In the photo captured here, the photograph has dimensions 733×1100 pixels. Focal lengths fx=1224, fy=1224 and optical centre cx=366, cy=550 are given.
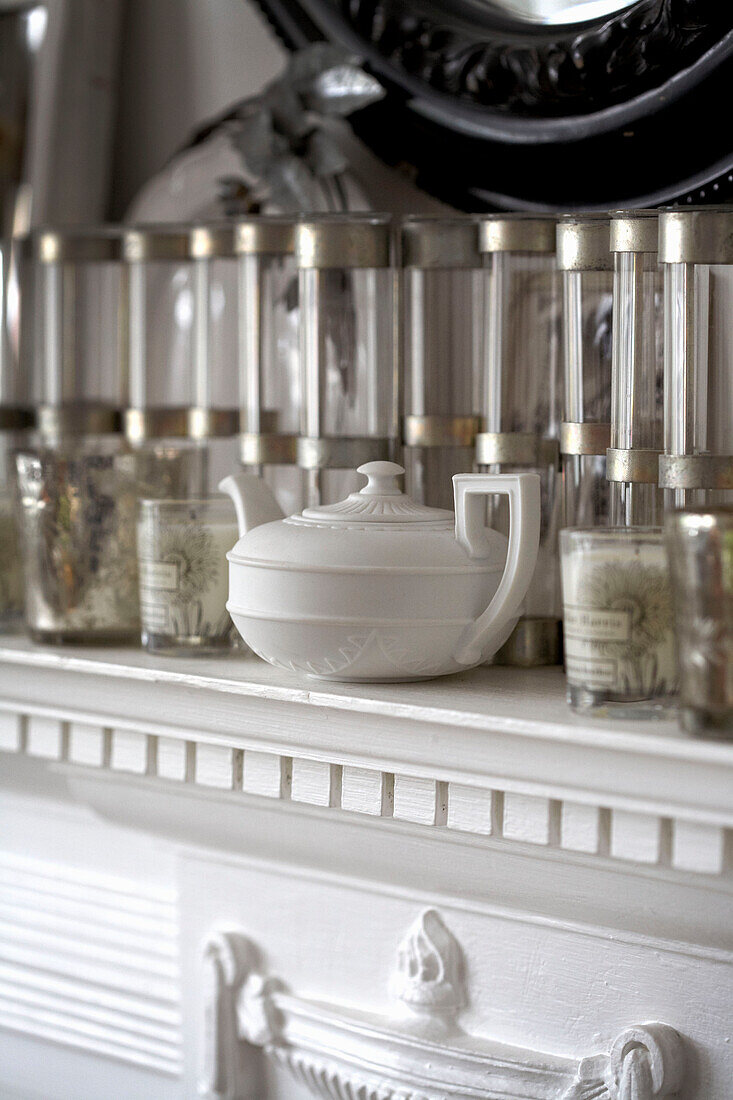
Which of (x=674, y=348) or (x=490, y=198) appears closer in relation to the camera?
(x=674, y=348)

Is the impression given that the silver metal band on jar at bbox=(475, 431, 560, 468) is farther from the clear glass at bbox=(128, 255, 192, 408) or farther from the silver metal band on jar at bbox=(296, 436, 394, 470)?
the clear glass at bbox=(128, 255, 192, 408)

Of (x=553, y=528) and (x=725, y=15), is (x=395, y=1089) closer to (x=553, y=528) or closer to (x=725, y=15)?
(x=553, y=528)

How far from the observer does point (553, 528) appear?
0.58 meters

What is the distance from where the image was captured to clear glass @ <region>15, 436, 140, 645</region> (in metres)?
0.62

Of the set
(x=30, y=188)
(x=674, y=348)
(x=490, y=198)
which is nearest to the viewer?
(x=674, y=348)

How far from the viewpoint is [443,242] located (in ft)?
1.95

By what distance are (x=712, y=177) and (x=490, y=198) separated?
0.12 meters

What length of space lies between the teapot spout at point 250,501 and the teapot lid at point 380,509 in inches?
1.6

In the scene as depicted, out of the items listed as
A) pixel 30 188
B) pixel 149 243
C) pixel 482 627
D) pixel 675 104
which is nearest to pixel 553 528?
pixel 482 627

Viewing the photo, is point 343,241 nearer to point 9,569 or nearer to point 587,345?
point 587,345

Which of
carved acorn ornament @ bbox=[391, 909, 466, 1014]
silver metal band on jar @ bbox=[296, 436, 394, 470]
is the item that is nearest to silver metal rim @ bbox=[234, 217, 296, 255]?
silver metal band on jar @ bbox=[296, 436, 394, 470]

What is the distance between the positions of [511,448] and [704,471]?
0.36ft

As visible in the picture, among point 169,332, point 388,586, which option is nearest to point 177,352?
point 169,332

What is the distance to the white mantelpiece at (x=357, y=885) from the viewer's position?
480mm
